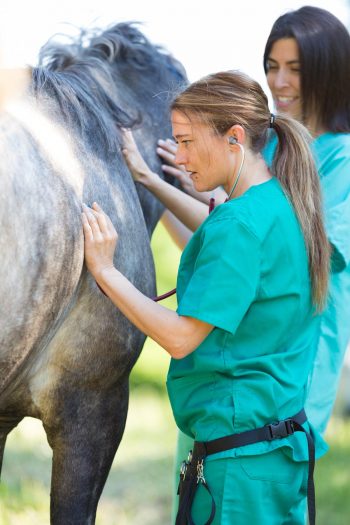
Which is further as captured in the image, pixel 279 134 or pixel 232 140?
pixel 279 134

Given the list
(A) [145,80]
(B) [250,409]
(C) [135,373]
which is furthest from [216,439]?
(C) [135,373]

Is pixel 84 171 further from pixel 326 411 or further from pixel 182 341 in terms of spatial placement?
pixel 326 411

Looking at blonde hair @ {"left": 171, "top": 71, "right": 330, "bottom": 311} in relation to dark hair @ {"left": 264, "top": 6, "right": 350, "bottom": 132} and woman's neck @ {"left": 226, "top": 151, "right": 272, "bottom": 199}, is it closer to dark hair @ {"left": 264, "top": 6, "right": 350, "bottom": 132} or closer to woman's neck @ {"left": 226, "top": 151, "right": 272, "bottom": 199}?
woman's neck @ {"left": 226, "top": 151, "right": 272, "bottom": 199}

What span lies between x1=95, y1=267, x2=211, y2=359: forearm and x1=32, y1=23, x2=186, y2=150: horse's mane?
50 centimetres

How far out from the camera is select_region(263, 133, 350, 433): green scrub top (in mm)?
2357

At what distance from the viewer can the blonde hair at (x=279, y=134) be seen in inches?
75.1

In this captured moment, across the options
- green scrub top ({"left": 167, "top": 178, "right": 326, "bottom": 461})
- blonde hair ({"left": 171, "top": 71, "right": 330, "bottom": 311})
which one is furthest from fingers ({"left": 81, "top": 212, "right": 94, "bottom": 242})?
blonde hair ({"left": 171, "top": 71, "right": 330, "bottom": 311})

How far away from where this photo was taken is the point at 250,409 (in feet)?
6.14

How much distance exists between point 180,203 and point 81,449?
0.87 metres

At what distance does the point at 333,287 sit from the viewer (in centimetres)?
246

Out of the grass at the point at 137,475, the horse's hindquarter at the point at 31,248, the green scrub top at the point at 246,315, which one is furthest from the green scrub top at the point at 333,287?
the grass at the point at 137,475

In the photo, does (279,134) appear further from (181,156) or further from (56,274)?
(56,274)

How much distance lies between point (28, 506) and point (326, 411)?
1.78 m

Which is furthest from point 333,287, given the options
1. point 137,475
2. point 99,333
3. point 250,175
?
point 137,475
